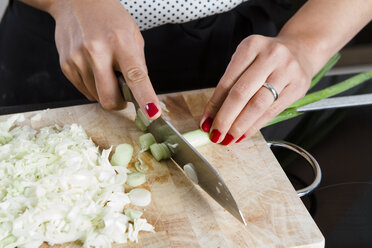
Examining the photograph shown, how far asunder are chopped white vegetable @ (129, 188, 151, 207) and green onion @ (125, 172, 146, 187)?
3cm

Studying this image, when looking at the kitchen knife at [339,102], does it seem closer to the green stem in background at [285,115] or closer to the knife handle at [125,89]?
the green stem in background at [285,115]

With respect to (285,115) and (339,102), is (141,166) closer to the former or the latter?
(285,115)

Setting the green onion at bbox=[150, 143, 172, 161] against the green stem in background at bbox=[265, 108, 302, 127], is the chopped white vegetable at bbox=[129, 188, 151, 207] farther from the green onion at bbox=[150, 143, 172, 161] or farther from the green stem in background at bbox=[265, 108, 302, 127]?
the green stem in background at bbox=[265, 108, 302, 127]

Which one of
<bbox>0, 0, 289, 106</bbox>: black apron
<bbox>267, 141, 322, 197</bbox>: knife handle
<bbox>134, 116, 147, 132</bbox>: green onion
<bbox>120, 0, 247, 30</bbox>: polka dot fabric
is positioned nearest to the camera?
<bbox>267, 141, 322, 197</bbox>: knife handle

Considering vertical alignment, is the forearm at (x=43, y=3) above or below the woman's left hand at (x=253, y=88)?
above

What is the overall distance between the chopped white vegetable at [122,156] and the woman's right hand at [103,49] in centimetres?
13

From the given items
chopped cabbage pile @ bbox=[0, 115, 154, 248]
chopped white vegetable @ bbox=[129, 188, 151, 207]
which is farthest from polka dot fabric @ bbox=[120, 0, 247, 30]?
chopped white vegetable @ bbox=[129, 188, 151, 207]

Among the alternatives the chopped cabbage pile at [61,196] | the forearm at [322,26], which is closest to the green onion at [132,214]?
the chopped cabbage pile at [61,196]

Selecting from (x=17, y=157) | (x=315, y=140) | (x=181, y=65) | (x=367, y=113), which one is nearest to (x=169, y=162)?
(x=17, y=157)

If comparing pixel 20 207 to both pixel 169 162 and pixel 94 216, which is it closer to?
pixel 94 216

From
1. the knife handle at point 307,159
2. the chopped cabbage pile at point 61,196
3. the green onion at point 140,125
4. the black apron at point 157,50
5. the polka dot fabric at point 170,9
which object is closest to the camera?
the chopped cabbage pile at point 61,196

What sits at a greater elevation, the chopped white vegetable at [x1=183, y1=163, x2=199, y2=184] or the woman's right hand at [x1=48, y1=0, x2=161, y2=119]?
the woman's right hand at [x1=48, y1=0, x2=161, y2=119]

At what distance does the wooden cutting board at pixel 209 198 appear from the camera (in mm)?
1058

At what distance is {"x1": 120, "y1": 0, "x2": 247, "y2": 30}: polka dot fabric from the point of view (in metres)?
1.50
